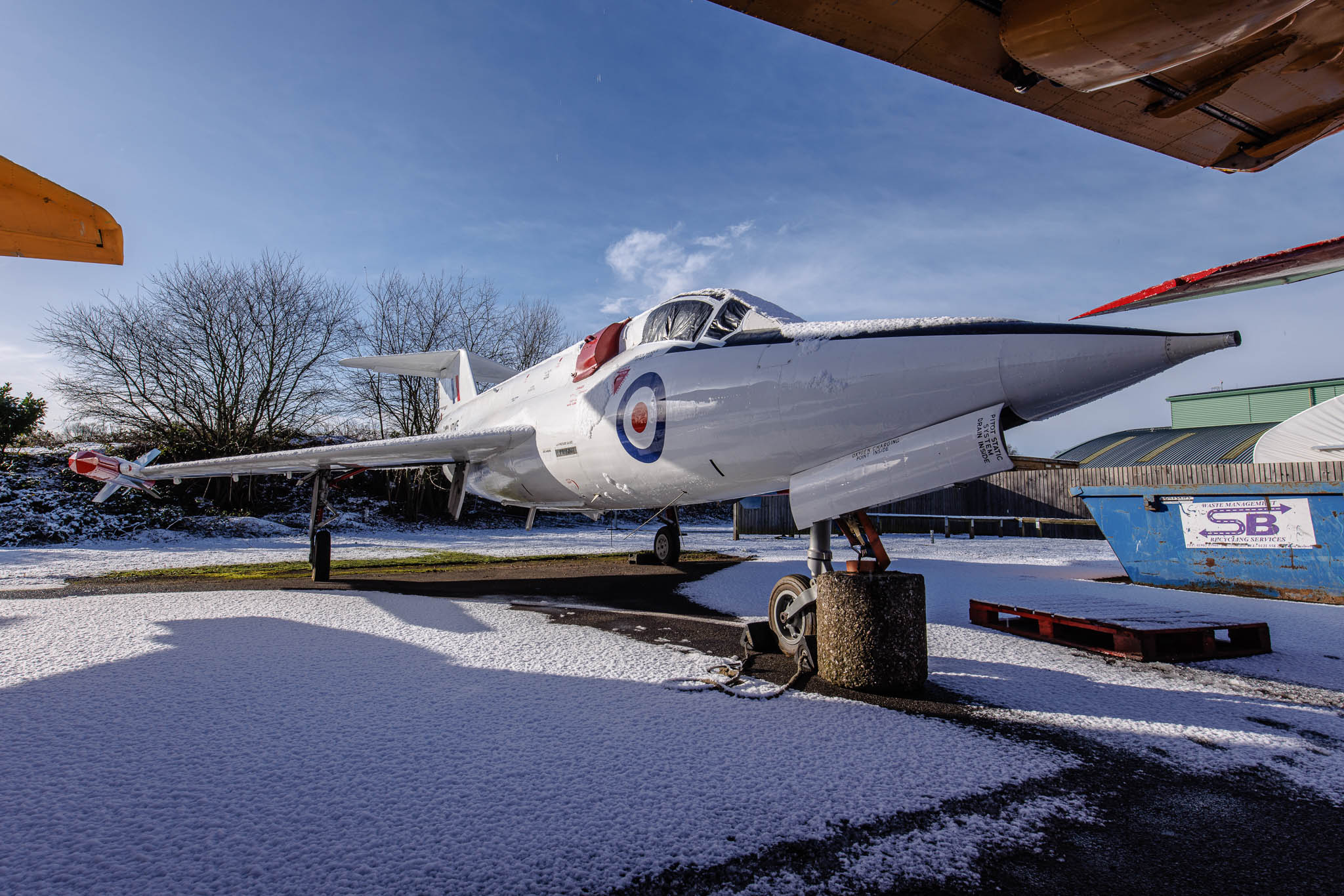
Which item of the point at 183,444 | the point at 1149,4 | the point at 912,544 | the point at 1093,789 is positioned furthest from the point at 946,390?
the point at 183,444

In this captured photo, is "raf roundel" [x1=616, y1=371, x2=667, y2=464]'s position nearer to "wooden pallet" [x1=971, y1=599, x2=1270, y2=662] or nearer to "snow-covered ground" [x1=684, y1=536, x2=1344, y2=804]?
"snow-covered ground" [x1=684, y1=536, x2=1344, y2=804]

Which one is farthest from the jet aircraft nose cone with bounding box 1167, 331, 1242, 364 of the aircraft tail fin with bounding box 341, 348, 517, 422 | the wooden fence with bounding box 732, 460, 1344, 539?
the wooden fence with bounding box 732, 460, 1344, 539

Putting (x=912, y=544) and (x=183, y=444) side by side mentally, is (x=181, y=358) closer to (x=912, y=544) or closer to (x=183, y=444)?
(x=183, y=444)

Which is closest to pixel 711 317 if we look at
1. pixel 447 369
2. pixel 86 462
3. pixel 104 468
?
pixel 447 369

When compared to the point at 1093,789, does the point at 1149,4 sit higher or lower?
higher

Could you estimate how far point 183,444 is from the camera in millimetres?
24453

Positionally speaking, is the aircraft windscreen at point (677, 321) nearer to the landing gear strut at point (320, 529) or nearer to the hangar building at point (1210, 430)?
the landing gear strut at point (320, 529)

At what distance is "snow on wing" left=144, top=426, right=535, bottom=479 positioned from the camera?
8367 mm

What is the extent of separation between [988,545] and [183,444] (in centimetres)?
2983

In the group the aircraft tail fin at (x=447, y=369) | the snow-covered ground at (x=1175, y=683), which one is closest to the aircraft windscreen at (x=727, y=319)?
the snow-covered ground at (x=1175, y=683)

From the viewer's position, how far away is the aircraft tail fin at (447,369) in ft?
47.8

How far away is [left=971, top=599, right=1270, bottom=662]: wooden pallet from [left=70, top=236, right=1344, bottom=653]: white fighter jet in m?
2.04

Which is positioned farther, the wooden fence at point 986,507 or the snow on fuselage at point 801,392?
the wooden fence at point 986,507

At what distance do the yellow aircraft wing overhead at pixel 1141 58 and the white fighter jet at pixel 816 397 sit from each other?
5.35 feet
